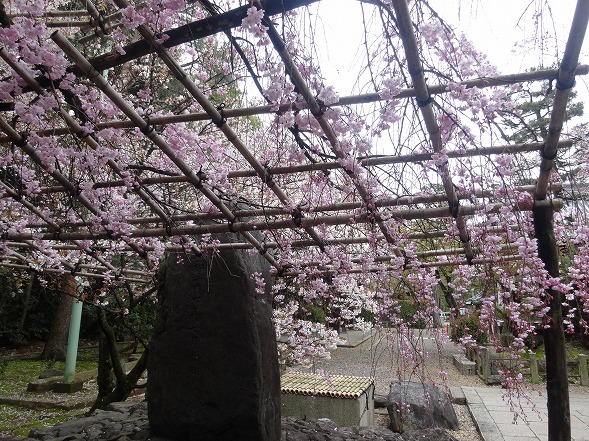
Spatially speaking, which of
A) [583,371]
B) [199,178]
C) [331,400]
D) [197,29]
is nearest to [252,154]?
[199,178]

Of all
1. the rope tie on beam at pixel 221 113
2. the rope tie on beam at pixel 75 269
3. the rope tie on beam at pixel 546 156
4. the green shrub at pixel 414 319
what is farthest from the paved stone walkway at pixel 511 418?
the rope tie on beam at pixel 75 269

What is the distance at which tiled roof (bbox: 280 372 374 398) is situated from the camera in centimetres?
537

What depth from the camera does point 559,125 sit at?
1.71 meters

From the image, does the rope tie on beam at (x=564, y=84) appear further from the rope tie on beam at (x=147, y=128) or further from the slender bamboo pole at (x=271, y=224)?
the rope tie on beam at (x=147, y=128)

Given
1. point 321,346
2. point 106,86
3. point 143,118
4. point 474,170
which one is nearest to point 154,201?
point 143,118

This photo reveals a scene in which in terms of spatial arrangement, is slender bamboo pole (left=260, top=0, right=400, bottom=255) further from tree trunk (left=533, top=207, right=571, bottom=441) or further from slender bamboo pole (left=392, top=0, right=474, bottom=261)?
tree trunk (left=533, top=207, right=571, bottom=441)

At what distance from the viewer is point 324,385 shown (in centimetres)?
575

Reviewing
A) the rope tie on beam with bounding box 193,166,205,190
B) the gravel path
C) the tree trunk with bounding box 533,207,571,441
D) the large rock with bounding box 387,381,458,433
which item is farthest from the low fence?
the rope tie on beam with bounding box 193,166,205,190

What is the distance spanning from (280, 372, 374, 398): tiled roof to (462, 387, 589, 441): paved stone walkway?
1556 mm

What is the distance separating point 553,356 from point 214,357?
237 centimetres

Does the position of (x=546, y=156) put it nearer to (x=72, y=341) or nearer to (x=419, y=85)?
(x=419, y=85)

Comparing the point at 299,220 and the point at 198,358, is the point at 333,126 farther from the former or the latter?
the point at 198,358

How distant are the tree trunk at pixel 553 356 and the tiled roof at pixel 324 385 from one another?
318 cm

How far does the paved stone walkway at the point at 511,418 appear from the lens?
207 inches
